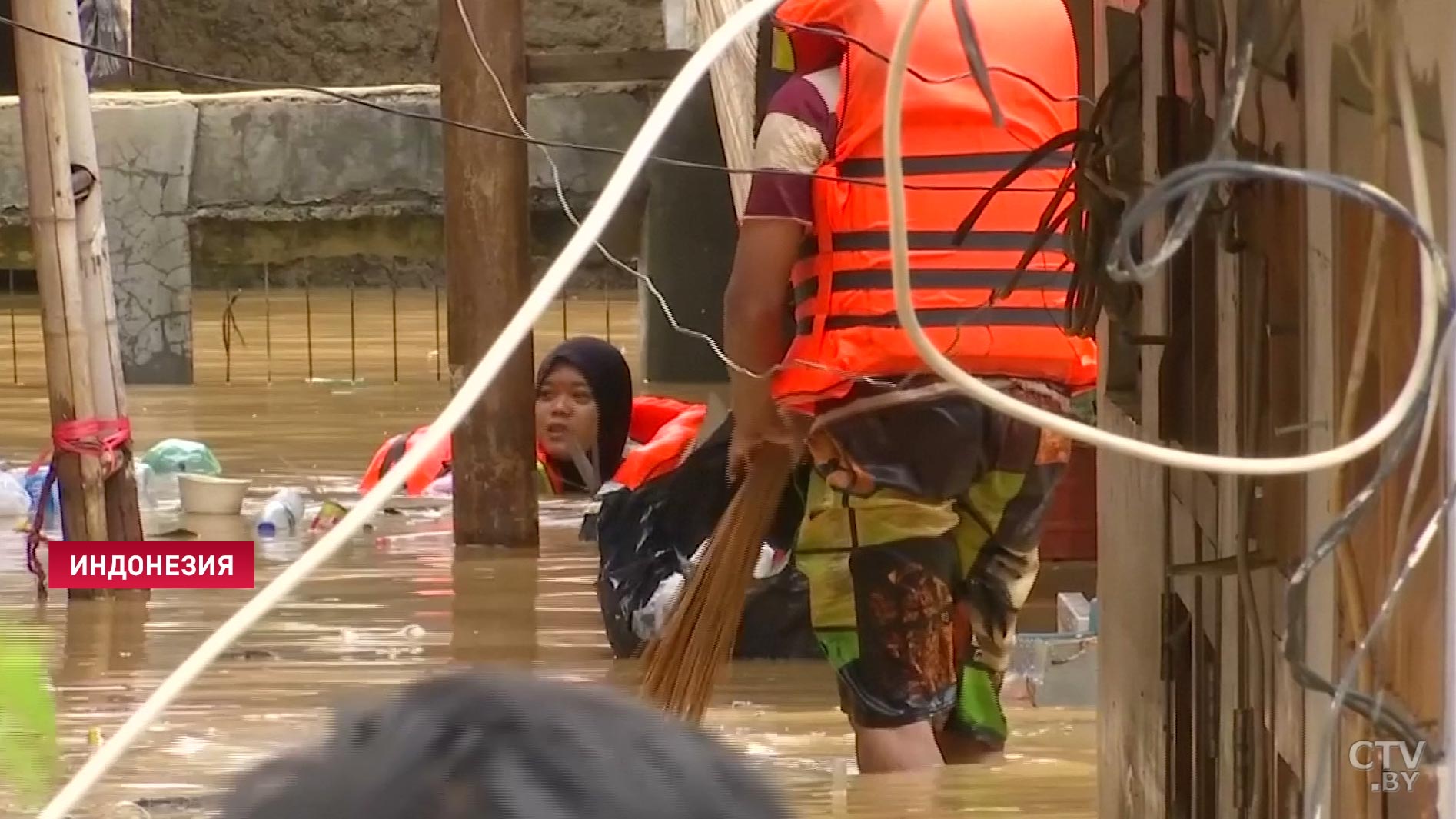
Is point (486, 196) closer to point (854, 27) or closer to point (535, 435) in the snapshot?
point (535, 435)

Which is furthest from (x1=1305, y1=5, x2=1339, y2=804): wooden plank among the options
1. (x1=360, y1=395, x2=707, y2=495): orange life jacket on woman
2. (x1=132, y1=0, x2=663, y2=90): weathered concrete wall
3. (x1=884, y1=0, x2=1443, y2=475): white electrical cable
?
(x1=132, y1=0, x2=663, y2=90): weathered concrete wall

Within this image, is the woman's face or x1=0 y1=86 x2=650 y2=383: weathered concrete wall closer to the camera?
the woman's face

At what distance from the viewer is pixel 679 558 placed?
5.20 m

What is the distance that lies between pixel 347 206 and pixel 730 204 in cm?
286

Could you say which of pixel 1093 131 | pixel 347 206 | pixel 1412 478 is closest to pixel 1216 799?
pixel 1093 131

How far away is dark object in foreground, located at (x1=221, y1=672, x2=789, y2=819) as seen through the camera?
2.49ft

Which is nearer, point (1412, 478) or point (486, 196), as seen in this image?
point (1412, 478)

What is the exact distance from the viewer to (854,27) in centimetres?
376

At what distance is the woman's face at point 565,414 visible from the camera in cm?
750

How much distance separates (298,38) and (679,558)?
42.4 feet

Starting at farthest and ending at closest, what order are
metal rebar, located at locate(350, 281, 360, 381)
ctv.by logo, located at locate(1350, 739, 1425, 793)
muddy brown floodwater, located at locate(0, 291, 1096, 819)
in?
metal rebar, located at locate(350, 281, 360, 381) → muddy brown floodwater, located at locate(0, 291, 1096, 819) → ctv.by logo, located at locate(1350, 739, 1425, 793)

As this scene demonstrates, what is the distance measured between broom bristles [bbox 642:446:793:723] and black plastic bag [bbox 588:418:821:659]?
720 mm

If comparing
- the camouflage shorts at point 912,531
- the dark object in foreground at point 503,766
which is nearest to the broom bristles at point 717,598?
the camouflage shorts at point 912,531

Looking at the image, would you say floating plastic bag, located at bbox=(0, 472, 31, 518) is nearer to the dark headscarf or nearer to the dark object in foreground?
the dark headscarf
